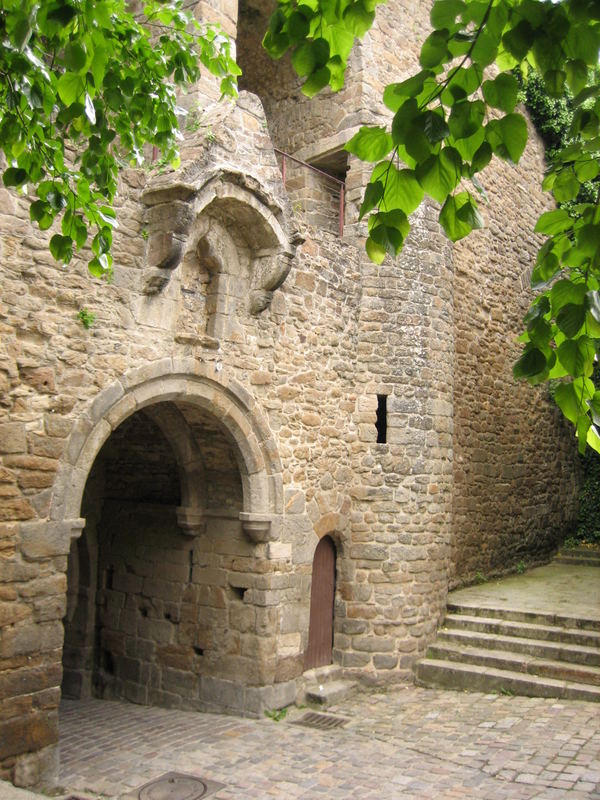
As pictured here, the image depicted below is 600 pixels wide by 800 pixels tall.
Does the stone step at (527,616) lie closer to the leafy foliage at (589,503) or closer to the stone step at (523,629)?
the stone step at (523,629)

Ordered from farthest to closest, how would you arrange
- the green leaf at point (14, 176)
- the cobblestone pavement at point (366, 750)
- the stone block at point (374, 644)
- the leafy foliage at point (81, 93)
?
1. the stone block at point (374, 644)
2. the cobblestone pavement at point (366, 750)
3. the green leaf at point (14, 176)
4. the leafy foliage at point (81, 93)

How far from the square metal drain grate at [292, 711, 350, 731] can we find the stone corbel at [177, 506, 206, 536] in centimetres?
210

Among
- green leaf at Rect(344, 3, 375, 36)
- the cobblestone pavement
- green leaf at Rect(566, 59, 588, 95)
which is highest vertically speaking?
green leaf at Rect(344, 3, 375, 36)

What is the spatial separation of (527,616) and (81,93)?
26.3 ft

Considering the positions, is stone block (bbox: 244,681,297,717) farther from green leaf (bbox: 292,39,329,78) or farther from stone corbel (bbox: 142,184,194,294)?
green leaf (bbox: 292,39,329,78)

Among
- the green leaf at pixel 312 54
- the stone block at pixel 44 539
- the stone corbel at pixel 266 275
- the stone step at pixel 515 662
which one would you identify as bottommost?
the stone step at pixel 515 662

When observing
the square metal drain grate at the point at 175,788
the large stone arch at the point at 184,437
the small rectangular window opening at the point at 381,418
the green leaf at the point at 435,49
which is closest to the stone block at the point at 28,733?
the square metal drain grate at the point at 175,788

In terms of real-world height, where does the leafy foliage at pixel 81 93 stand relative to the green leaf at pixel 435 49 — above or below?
above

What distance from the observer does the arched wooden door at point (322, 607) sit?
28.0 feet

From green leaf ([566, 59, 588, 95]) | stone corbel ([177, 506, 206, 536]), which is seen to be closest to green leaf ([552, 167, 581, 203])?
green leaf ([566, 59, 588, 95])

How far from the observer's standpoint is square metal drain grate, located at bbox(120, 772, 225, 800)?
228 inches

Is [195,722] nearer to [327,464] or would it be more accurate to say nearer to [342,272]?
[327,464]

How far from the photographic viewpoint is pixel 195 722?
7500 millimetres

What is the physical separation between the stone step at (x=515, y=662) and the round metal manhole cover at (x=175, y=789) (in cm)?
373
